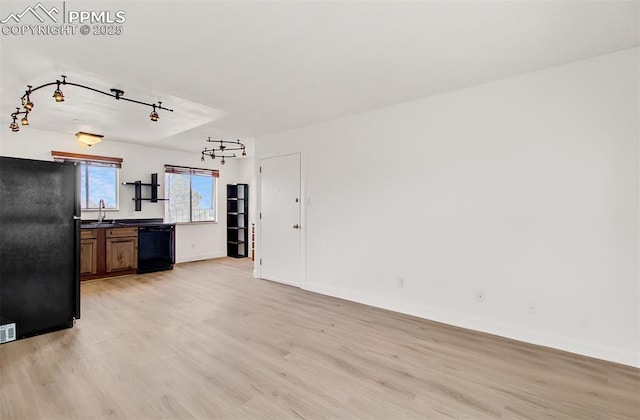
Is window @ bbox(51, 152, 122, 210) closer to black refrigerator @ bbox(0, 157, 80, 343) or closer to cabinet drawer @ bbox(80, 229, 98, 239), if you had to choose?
cabinet drawer @ bbox(80, 229, 98, 239)

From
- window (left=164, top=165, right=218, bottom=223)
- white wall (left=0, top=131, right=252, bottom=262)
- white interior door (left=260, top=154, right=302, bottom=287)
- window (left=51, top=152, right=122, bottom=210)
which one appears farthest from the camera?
window (left=164, top=165, right=218, bottom=223)

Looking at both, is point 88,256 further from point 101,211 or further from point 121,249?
point 101,211

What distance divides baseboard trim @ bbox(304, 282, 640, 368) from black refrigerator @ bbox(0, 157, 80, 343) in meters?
3.29

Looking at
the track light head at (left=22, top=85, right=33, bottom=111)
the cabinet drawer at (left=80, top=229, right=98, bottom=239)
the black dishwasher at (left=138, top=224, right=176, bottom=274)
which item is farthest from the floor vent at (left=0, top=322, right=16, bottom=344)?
the black dishwasher at (left=138, top=224, right=176, bottom=274)

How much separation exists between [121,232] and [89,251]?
1.84 ft

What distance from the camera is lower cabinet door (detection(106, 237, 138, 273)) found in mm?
5391

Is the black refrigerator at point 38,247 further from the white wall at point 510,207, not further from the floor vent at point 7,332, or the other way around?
the white wall at point 510,207

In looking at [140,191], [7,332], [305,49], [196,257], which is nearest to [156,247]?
[196,257]

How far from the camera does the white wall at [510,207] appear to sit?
2.50 metres

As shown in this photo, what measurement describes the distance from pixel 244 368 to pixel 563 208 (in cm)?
306

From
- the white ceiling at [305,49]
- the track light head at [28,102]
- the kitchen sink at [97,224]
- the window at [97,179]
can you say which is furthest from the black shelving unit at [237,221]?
the track light head at [28,102]

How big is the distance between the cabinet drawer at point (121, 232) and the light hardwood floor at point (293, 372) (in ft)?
7.09

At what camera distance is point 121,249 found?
5.53 m

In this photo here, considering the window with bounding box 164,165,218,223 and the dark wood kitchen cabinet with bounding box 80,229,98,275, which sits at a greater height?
the window with bounding box 164,165,218,223
